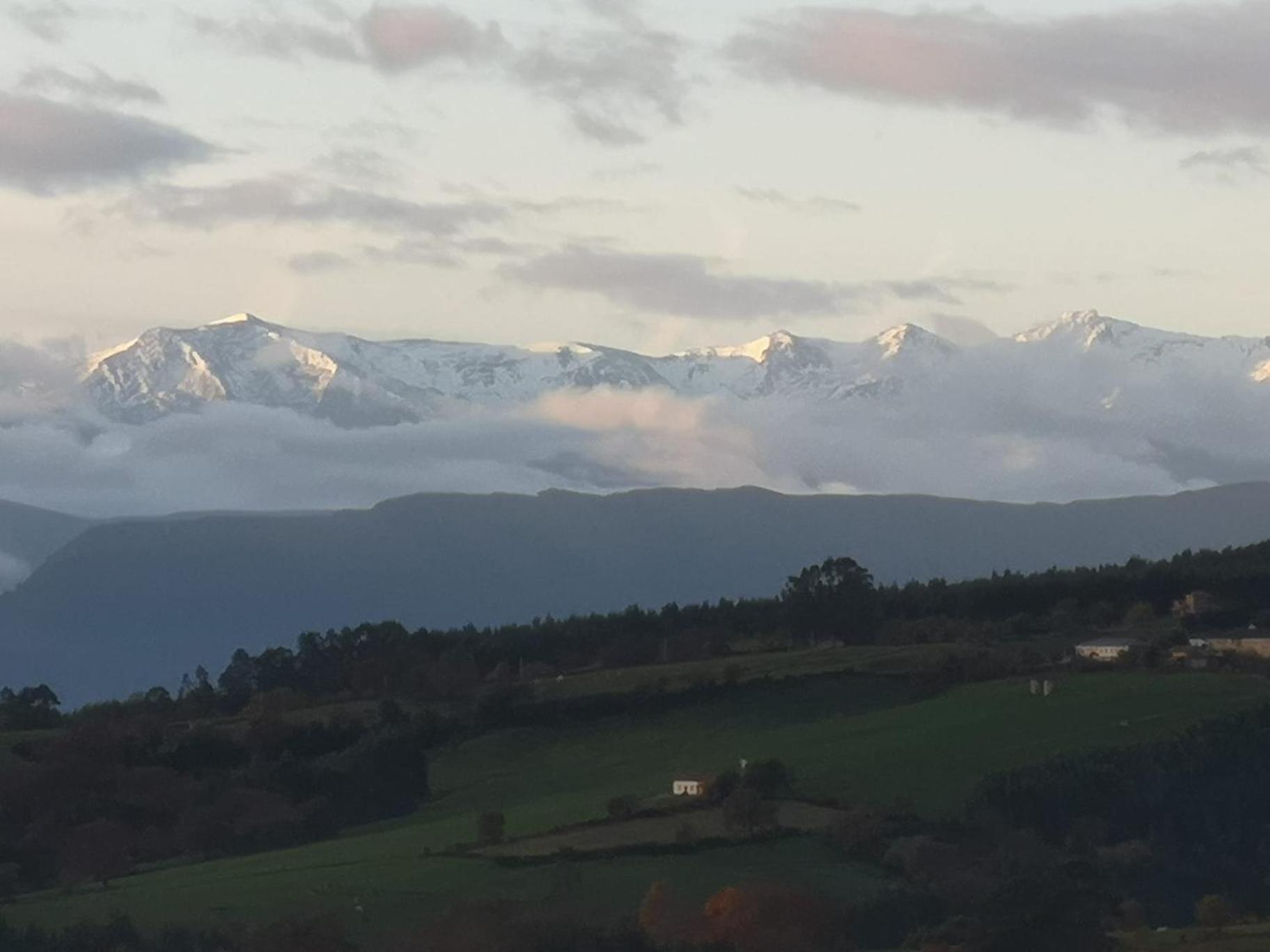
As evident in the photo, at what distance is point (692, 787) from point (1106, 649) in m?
29.3

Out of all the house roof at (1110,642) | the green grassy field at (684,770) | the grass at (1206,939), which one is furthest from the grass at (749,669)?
the grass at (1206,939)

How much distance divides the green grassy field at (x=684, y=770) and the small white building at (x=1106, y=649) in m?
4.43

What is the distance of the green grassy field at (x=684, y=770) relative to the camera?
69250mm

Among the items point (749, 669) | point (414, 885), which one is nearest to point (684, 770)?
point (749, 669)

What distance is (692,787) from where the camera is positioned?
84250 millimetres

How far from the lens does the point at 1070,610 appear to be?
128000 millimetres

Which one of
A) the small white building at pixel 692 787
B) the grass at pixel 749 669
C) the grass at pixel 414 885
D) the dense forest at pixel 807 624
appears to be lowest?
the grass at pixel 414 885

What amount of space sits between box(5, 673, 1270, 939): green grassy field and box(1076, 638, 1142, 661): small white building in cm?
443

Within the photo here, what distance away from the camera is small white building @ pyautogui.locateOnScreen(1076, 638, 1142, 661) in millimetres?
104438

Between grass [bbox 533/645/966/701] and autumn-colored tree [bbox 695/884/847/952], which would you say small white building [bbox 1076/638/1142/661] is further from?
autumn-colored tree [bbox 695/884/847/952]

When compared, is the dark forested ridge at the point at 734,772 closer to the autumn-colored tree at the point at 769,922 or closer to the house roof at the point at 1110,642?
the autumn-colored tree at the point at 769,922

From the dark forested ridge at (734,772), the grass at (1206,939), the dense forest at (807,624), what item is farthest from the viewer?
the dense forest at (807,624)

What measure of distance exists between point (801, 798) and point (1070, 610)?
4930cm

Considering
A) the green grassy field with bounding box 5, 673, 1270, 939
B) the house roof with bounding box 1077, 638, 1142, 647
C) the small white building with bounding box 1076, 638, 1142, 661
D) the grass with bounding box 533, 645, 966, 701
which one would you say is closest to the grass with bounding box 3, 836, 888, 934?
the green grassy field with bounding box 5, 673, 1270, 939
